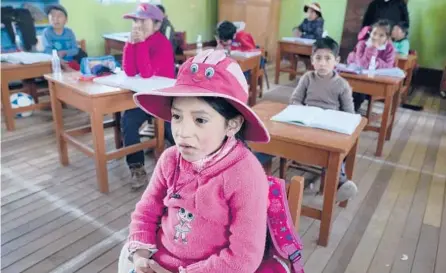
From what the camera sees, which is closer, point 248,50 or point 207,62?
point 207,62

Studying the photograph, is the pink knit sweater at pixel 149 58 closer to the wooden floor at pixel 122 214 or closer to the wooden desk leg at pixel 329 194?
the wooden floor at pixel 122 214

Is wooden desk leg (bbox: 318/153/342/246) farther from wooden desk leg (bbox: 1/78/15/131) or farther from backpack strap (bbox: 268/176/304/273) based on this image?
wooden desk leg (bbox: 1/78/15/131)

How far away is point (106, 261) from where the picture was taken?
1.92 m

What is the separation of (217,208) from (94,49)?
505 cm

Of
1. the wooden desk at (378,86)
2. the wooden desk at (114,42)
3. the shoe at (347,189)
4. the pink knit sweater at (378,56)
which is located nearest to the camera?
the shoe at (347,189)

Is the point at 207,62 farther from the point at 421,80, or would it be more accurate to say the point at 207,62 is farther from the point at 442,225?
the point at 421,80

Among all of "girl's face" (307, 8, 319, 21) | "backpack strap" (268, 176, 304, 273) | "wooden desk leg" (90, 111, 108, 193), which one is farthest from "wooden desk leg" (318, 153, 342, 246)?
"girl's face" (307, 8, 319, 21)

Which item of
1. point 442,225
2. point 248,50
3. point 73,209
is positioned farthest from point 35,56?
point 442,225

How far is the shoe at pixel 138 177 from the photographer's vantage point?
2643 mm

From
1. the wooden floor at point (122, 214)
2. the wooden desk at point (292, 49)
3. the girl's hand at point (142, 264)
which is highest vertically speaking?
the wooden desk at point (292, 49)

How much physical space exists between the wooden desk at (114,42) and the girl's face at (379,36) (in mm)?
2984

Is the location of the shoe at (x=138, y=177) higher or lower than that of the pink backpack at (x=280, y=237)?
lower

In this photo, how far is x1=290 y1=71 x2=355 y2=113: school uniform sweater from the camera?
2500 mm

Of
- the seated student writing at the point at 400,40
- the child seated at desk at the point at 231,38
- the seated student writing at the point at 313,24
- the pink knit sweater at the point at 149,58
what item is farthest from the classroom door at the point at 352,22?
the pink knit sweater at the point at 149,58
